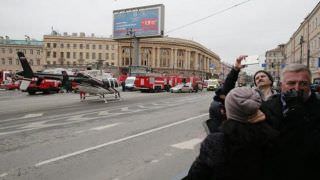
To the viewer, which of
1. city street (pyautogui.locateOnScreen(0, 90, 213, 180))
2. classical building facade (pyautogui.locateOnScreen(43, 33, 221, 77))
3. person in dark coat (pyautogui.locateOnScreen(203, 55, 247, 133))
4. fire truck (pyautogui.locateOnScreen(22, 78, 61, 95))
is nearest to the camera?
person in dark coat (pyautogui.locateOnScreen(203, 55, 247, 133))

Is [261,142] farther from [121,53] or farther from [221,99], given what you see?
[121,53]

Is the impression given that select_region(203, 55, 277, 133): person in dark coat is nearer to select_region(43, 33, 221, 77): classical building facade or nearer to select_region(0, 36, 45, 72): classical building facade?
select_region(43, 33, 221, 77): classical building facade

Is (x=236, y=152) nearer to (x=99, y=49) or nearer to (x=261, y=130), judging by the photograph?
(x=261, y=130)

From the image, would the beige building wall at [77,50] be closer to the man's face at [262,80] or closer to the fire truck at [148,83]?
the fire truck at [148,83]

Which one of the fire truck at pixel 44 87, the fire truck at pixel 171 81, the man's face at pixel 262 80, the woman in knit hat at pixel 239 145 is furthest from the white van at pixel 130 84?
the woman in knit hat at pixel 239 145

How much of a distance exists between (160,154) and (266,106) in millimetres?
6203

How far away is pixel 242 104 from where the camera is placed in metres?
2.66

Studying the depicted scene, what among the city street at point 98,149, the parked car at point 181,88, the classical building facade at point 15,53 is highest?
the classical building facade at point 15,53

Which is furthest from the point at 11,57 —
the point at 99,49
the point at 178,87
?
the point at 178,87

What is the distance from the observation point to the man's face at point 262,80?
5617mm

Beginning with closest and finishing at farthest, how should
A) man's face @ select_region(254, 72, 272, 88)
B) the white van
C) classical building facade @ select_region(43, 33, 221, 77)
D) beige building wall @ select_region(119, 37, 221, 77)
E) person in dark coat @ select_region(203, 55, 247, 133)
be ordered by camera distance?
person in dark coat @ select_region(203, 55, 247, 133) → man's face @ select_region(254, 72, 272, 88) → the white van → beige building wall @ select_region(119, 37, 221, 77) → classical building facade @ select_region(43, 33, 221, 77)

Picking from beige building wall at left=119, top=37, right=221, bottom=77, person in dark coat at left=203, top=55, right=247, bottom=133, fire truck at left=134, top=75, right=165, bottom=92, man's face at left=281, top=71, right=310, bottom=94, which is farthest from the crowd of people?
beige building wall at left=119, top=37, right=221, bottom=77

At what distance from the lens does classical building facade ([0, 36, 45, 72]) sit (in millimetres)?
133250

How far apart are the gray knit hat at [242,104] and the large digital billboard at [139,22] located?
59.9 m
